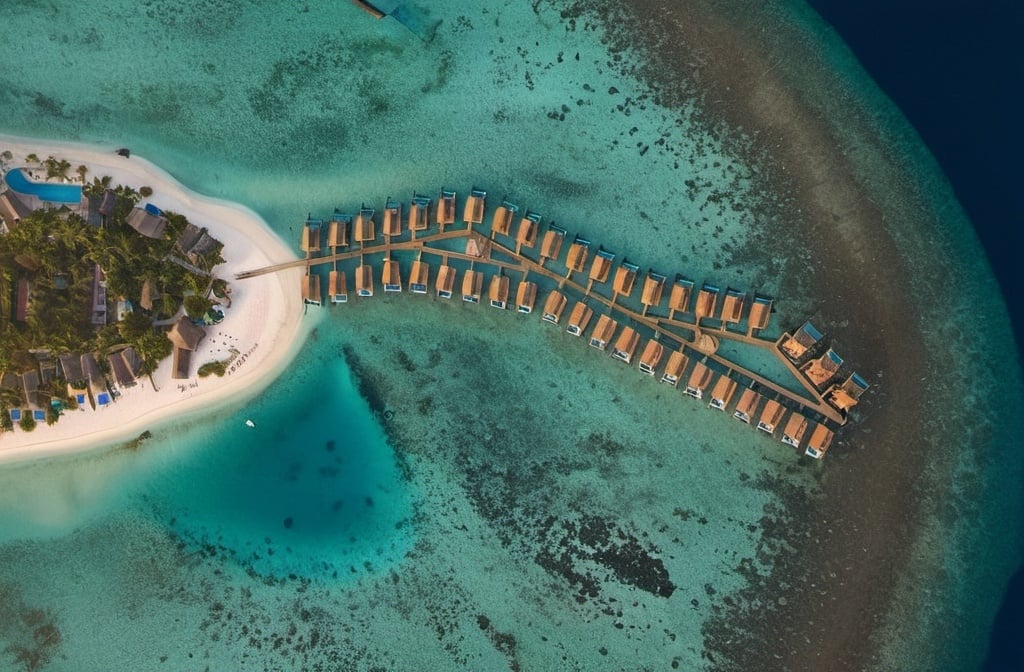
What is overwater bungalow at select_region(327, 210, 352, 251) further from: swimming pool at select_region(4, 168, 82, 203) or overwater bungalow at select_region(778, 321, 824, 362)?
overwater bungalow at select_region(778, 321, 824, 362)

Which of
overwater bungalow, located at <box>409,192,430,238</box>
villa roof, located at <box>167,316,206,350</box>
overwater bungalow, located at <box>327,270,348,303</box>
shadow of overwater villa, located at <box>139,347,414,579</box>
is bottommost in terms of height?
shadow of overwater villa, located at <box>139,347,414,579</box>

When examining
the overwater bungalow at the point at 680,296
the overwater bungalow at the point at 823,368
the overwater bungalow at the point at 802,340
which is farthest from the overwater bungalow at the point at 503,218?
the overwater bungalow at the point at 823,368

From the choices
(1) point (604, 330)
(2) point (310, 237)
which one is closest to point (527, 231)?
(1) point (604, 330)

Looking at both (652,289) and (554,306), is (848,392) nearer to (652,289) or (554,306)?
(652,289)

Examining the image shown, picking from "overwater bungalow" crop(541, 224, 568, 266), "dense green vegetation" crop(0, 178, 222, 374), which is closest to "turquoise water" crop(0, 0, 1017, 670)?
"overwater bungalow" crop(541, 224, 568, 266)

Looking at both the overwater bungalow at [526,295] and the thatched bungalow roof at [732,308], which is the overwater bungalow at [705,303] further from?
the overwater bungalow at [526,295]
